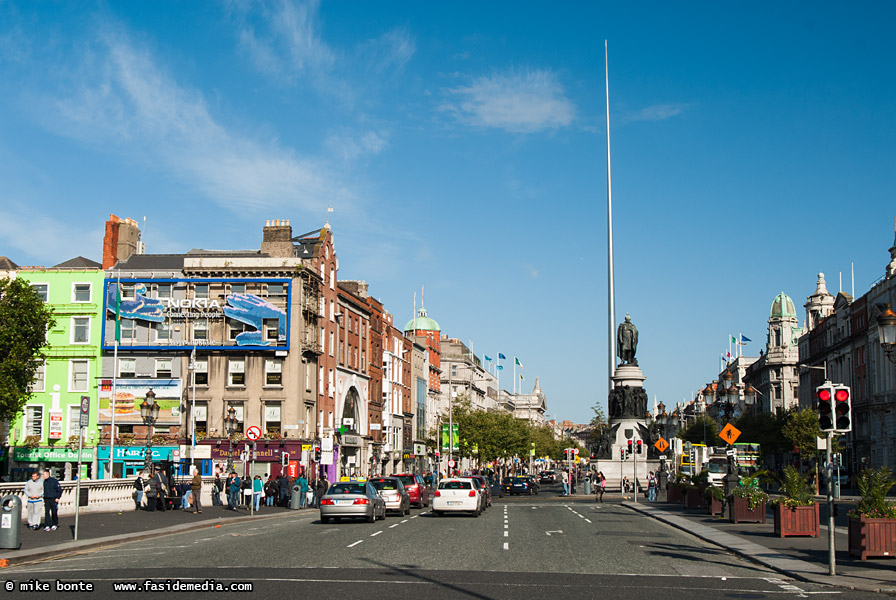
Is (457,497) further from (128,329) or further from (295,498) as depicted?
(128,329)

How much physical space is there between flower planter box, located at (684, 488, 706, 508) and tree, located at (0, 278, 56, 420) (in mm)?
38120

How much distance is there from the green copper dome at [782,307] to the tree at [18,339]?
114813mm

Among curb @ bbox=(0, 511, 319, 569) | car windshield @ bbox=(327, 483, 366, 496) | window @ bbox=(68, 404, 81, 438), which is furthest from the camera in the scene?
window @ bbox=(68, 404, 81, 438)

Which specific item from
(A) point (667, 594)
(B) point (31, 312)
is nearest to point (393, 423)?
(B) point (31, 312)

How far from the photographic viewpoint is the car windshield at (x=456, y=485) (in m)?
38.3

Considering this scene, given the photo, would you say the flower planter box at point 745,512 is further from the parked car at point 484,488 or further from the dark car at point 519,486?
the dark car at point 519,486

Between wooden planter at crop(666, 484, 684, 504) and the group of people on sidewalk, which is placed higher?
the group of people on sidewalk

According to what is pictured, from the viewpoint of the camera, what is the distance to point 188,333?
216 ft

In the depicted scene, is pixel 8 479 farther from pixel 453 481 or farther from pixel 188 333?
pixel 453 481

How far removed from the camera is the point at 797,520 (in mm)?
25953

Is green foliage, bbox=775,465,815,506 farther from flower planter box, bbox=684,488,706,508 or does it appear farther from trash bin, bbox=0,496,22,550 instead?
trash bin, bbox=0,496,22,550

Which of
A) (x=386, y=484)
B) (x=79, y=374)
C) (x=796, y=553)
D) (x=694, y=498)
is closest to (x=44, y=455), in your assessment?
(x=79, y=374)

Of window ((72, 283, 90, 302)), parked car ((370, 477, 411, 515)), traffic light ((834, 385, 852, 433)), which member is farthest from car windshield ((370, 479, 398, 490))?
window ((72, 283, 90, 302))

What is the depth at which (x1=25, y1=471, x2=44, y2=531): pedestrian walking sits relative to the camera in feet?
92.2
